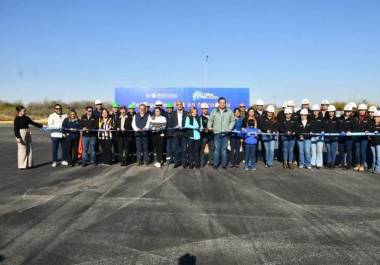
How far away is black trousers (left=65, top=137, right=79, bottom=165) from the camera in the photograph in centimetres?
1227

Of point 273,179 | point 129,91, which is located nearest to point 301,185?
point 273,179

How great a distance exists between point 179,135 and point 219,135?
1329 mm

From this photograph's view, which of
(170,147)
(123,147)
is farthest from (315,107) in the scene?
(123,147)

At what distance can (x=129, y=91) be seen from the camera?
16.8m

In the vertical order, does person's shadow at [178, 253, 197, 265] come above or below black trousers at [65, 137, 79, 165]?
below

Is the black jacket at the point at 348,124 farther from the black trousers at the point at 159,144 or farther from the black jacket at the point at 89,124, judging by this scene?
the black jacket at the point at 89,124

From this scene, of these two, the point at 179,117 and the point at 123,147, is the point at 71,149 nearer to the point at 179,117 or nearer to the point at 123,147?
the point at 123,147

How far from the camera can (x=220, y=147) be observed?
38.8 feet

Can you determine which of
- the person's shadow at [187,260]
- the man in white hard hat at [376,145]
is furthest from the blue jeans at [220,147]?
the person's shadow at [187,260]

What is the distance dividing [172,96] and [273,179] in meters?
7.88

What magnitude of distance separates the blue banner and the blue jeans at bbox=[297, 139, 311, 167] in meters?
5.05

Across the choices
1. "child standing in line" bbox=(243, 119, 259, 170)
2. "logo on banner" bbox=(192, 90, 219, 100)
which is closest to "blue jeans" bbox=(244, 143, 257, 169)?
"child standing in line" bbox=(243, 119, 259, 170)

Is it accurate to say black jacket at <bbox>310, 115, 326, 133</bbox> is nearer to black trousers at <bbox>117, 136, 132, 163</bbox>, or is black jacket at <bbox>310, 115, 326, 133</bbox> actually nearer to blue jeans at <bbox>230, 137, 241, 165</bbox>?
blue jeans at <bbox>230, 137, 241, 165</bbox>

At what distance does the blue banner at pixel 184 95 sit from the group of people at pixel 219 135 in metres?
3.97
